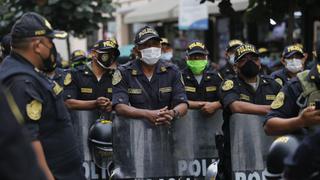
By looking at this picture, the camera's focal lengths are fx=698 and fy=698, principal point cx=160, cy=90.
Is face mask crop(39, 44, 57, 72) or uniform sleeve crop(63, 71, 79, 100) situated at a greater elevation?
face mask crop(39, 44, 57, 72)

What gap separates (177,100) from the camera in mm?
6664

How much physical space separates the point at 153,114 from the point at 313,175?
9.92ft

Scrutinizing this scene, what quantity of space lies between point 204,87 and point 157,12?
11.4 meters

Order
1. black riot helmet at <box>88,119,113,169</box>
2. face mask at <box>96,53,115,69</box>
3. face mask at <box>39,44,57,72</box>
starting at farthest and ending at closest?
face mask at <box>96,53,115,69</box>, black riot helmet at <box>88,119,113,169</box>, face mask at <box>39,44,57,72</box>

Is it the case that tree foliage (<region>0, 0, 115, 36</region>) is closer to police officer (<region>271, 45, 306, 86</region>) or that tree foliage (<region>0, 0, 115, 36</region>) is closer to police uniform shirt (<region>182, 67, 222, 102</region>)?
police officer (<region>271, 45, 306, 86</region>)

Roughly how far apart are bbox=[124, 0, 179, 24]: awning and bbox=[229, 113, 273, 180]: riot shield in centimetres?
1211

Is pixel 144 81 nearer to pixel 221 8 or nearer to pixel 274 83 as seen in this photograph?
pixel 274 83

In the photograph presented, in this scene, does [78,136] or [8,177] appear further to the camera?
[78,136]

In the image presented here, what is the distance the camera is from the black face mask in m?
6.47

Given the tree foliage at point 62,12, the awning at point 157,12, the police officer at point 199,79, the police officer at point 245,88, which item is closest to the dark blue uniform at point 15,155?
the police officer at point 245,88

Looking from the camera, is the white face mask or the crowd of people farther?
the white face mask

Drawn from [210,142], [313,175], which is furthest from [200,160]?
[313,175]

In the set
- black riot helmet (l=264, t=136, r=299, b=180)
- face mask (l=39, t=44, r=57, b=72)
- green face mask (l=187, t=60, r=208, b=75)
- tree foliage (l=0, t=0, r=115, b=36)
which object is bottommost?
black riot helmet (l=264, t=136, r=299, b=180)

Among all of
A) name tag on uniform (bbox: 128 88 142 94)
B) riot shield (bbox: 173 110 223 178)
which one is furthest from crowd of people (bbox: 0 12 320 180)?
riot shield (bbox: 173 110 223 178)
